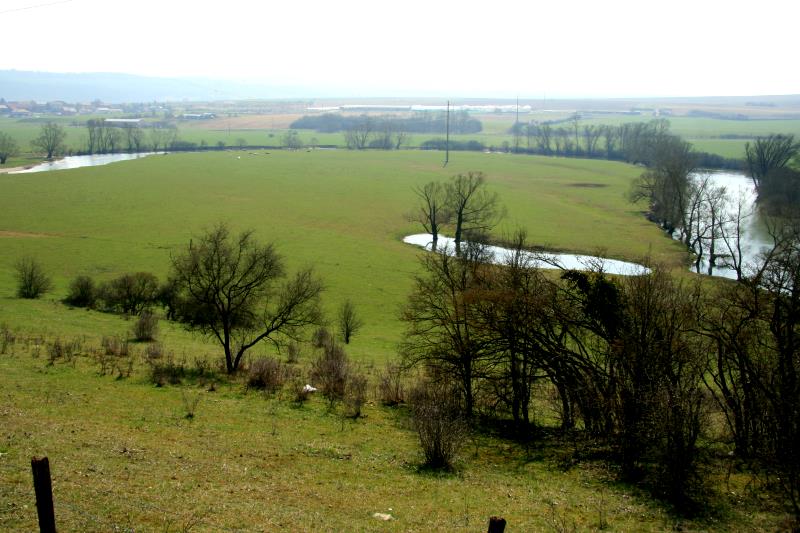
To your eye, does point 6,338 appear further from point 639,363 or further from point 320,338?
point 639,363

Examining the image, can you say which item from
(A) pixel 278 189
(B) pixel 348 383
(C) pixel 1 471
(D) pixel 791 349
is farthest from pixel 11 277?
(A) pixel 278 189

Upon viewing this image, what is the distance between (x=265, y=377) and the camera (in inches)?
897

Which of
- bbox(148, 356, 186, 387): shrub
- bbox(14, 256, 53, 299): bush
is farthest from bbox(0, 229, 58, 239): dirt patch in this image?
bbox(148, 356, 186, 387): shrub

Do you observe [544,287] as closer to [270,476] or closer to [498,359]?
[498,359]

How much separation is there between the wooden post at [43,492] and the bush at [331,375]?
13.9 m

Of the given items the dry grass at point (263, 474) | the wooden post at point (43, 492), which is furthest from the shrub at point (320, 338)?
the wooden post at point (43, 492)

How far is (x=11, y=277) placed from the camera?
43.2 meters

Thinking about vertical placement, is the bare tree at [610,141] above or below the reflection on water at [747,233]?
above

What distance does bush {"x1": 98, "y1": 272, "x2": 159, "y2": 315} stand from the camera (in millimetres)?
37281

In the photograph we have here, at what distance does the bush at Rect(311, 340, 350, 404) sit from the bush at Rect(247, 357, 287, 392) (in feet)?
4.33

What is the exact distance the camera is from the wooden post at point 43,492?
295 inches

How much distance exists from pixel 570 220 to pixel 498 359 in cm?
5530

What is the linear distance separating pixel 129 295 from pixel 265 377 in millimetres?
18248

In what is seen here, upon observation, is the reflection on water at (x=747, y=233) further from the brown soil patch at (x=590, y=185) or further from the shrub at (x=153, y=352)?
the shrub at (x=153, y=352)
